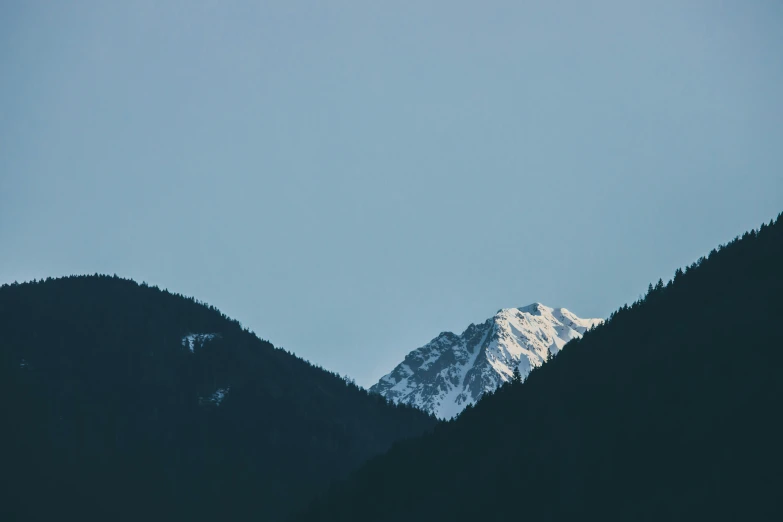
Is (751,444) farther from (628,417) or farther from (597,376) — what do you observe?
(597,376)

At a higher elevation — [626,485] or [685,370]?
[685,370]

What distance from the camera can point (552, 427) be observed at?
194m

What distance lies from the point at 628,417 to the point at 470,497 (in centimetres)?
2743

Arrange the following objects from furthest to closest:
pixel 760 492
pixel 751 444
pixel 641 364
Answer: pixel 641 364 < pixel 751 444 < pixel 760 492

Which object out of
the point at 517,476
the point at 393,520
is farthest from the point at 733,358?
the point at 393,520

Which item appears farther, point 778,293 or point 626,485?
point 778,293

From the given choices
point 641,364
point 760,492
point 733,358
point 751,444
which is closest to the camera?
point 760,492

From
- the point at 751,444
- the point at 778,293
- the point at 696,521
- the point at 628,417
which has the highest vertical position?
the point at 778,293

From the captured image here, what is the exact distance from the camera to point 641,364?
19200 cm

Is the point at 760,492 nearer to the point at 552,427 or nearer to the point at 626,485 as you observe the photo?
the point at 626,485

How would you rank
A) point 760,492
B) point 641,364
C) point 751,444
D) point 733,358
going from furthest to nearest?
point 641,364
point 733,358
point 751,444
point 760,492

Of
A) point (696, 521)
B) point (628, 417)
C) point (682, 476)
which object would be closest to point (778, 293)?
point (628, 417)

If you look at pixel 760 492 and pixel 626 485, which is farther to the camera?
pixel 626 485

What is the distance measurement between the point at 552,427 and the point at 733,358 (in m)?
32.4
